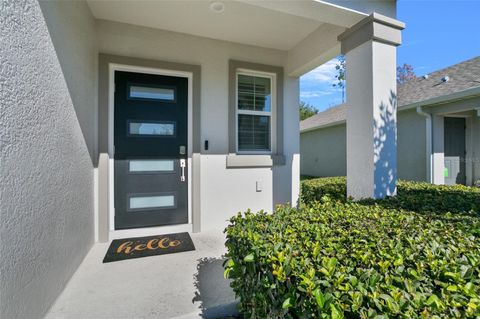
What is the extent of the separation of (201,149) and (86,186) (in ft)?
5.48

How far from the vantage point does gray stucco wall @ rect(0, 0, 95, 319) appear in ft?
4.71

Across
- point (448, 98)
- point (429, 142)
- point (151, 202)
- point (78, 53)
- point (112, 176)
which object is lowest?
point (151, 202)

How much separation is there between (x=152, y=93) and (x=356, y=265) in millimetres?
3656

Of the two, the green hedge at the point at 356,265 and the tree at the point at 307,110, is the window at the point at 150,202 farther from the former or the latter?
the tree at the point at 307,110

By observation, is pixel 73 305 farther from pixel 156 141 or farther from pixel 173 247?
pixel 156 141

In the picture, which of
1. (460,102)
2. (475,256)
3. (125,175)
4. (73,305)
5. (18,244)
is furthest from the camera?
(460,102)

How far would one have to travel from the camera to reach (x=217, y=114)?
4145 mm

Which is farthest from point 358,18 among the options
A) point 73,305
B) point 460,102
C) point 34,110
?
point 460,102

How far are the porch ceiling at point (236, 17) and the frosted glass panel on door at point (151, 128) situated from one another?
1.47m

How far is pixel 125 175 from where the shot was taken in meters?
3.70

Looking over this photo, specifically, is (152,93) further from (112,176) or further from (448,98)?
(448,98)

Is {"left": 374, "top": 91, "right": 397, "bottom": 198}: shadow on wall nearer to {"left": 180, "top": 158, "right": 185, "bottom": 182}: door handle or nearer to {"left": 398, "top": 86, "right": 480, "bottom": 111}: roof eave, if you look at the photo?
{"left": 180, "top": 158, "right": 185, "bottom": 182}: door handle

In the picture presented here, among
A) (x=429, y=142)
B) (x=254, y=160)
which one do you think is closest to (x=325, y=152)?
(x=429, y=142)

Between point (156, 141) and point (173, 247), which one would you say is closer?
point (173, 247)
